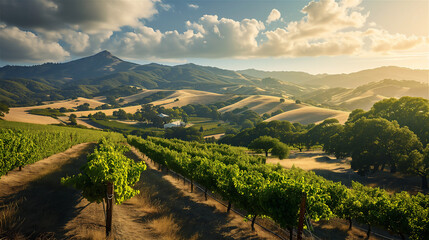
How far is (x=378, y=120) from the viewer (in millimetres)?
45688

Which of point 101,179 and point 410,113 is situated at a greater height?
point 410,113

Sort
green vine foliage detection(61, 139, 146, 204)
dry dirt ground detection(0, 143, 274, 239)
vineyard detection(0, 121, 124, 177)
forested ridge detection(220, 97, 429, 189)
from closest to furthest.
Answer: green vine foliage detection(61, 139, 146, 204), dry dirt ground detection(0, 143, 274, 239), vineyard detection(0, 121, 124, 177), forested ridge detection(220, 97, 429, 189)

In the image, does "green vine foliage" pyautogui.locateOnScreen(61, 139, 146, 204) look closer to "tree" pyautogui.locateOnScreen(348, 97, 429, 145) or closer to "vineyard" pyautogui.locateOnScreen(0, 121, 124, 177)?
"vineyard" pyautogui.locateOnScreen(0, 121, 124, 177)

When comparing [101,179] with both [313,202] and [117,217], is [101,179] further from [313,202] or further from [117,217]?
[313,202]

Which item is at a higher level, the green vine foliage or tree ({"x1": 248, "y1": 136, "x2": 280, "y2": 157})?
the green vine foliage

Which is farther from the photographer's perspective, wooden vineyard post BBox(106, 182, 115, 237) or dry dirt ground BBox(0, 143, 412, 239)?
dry dirt ground BBox(0, 143, 412, 239)

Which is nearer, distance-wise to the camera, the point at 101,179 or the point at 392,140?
the point at 101,179

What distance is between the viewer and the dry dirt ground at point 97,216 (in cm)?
Result: 1435

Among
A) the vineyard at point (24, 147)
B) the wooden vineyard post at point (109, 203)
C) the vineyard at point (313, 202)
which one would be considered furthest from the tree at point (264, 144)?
the wooden vineyard post at point (109, 203)

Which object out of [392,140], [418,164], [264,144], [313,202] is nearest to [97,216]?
[313,202]

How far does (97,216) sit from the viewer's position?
16.9 meters

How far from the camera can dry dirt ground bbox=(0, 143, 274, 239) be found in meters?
14.4

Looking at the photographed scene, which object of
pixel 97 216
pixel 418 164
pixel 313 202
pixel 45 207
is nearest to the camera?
pixel 313 202

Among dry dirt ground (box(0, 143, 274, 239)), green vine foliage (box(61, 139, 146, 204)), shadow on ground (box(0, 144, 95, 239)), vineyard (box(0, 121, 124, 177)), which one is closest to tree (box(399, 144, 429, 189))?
dry dirt ground (box(0, 143, 274, 239))
